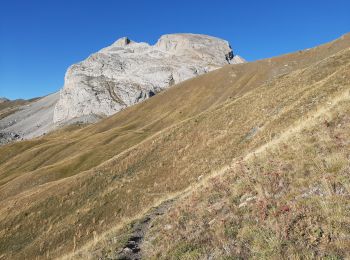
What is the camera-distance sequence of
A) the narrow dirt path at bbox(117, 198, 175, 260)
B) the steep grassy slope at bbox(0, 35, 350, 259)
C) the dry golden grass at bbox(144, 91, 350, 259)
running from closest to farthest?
1. the dry golden grass at bbox(144, 91, 350, 259)
2. the narrow dirt path at bbox(117, 198, 175, 260)
3. the steep grassy slope at bbox(0, 35, 350, 259)

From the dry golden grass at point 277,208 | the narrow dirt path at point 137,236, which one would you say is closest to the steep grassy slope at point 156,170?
the narrow dirt path at point 137,236

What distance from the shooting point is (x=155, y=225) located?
17891mm

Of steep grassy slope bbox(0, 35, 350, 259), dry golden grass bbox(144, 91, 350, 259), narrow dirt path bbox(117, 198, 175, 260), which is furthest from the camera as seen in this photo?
steep grassy slope bbox(0, 35, 350, 259)

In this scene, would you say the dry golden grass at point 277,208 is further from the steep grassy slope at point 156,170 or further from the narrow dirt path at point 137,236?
the steep grassy slope at point 156,170

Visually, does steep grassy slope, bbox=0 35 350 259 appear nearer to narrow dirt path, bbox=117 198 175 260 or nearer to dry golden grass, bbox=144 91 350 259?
narrow dirt path, bbox=117 198 175 260

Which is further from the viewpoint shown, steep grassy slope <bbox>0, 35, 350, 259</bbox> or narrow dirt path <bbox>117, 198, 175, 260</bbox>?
steep grassy slope <bbox>0, 35, 350, 259</bbox>

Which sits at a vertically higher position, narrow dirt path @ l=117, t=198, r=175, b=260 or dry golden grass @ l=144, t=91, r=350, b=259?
dry golden grass @ l=144, t=91, r=350, b=259

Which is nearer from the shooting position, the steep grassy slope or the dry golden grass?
the dry golden grass

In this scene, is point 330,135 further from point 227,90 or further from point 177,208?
point 227,90

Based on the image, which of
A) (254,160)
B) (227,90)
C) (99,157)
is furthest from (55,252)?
(227,90)

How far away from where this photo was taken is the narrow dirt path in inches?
601

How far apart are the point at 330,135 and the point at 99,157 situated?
57531 mm

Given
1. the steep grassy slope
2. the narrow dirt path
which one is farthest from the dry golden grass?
the steep grassy slope

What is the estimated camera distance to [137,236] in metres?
17.5
